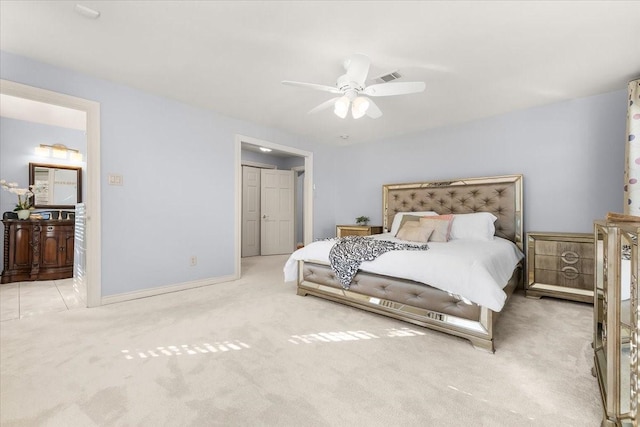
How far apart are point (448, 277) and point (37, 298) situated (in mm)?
4103

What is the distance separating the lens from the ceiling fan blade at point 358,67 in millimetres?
1995

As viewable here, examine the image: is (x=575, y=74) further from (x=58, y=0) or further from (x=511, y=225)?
(x=58, y=0)

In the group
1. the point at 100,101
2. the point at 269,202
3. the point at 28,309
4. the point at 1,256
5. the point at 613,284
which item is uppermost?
the point at 100,101

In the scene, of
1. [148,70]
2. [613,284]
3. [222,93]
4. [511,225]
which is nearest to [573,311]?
[511,225]

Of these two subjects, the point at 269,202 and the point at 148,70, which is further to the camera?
the point at 269,202

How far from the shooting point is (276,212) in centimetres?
627

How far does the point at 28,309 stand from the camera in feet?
8.30

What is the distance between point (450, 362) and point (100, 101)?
3756 millimetres

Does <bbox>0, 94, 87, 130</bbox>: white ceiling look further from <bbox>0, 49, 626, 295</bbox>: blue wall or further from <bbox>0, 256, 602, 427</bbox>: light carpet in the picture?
<bbox>0, 256, 602, 427</bbox>: light carpet

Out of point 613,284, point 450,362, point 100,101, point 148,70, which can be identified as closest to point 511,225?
point 450,362

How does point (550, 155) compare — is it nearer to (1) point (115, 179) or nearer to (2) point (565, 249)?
(2) point (565, 249)

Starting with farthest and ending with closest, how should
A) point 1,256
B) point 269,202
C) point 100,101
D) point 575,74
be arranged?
point 269,202 < point 1,256 < point 100,101 < point 575,74

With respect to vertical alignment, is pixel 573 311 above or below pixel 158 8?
below

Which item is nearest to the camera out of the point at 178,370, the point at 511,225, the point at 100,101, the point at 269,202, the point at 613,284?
the point at 613,284
